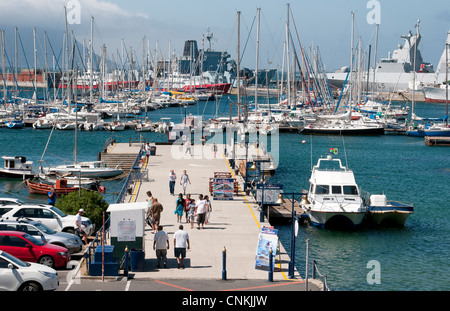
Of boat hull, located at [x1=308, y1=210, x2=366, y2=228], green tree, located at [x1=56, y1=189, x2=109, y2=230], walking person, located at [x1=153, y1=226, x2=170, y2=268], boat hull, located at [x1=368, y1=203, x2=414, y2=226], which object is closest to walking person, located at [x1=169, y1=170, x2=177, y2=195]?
green tree, located at [x1=56, y1=189, x2=109, y2=230]

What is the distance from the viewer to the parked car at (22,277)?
1662 centimetres

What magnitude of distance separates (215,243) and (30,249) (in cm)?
636

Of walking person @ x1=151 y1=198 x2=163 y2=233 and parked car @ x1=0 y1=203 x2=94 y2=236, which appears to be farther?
parked car @ x1=0 y1=203 x2=94 y2=236

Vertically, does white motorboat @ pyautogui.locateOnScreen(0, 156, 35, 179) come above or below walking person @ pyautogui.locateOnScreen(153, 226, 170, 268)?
below

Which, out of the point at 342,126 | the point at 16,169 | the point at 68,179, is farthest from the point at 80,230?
the point at 342,126

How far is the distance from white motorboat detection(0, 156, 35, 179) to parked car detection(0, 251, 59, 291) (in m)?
31.0

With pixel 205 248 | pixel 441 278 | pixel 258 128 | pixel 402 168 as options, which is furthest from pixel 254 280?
pixel 258 128

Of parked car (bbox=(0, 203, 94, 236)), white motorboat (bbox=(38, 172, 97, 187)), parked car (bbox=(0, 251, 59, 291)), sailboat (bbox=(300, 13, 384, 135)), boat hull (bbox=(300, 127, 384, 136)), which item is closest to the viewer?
parked car (bbox=(0, 251, 59, 291))

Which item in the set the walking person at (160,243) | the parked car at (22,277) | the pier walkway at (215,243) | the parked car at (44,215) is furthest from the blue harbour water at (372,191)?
the parked car at (22,277)

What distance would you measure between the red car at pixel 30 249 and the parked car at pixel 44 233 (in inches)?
30.5

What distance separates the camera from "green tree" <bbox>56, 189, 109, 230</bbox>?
28062 mm

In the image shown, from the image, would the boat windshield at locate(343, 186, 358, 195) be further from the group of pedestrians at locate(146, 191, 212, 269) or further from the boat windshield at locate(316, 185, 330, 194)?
the group of pedestrians at locate(146, 191, 212, 269)

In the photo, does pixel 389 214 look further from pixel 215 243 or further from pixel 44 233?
pixel 44 233
